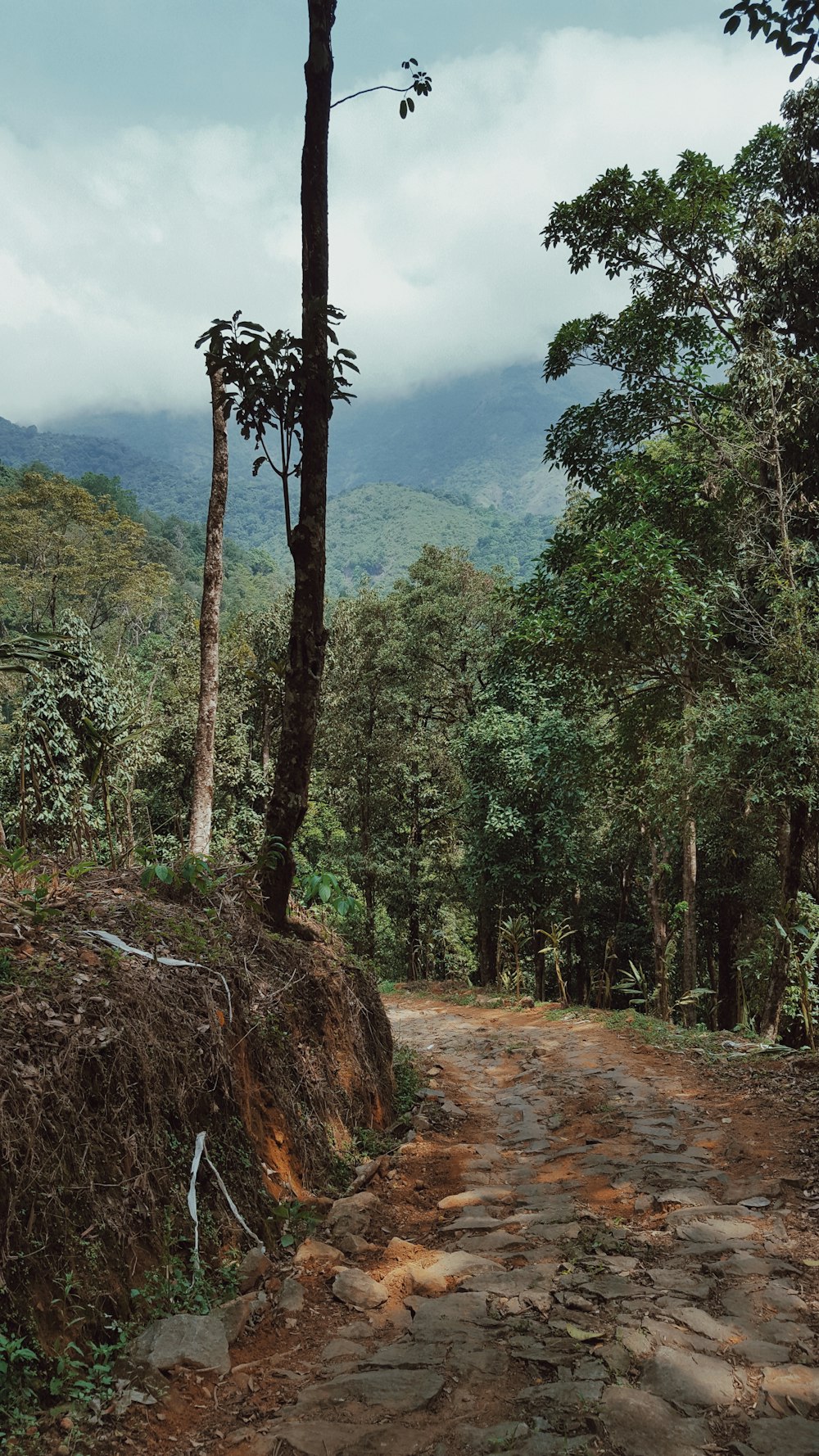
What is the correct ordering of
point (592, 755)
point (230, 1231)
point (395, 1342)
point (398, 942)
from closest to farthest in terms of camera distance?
1. point (395, 1342)
2. point (230, 1231)
3. point (592, 755)
4. point (398, 942)

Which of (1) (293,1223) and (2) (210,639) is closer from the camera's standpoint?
(1) (293,1223)

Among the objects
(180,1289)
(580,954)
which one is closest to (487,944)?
(580,954)

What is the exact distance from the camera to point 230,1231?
3.59 metres

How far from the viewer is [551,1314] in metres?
3.14

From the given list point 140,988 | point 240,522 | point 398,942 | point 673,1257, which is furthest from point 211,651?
point 240,522

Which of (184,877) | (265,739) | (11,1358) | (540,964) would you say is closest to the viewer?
(11,1358)

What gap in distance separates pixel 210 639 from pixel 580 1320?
26.8 ft

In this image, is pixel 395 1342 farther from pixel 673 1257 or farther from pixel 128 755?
pixel 128 755

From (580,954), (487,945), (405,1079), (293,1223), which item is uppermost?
(293,1223)

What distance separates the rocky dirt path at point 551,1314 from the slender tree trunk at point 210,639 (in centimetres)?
554

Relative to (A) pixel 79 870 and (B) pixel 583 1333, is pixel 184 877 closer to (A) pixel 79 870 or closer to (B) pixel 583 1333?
(A) pixel 79 870

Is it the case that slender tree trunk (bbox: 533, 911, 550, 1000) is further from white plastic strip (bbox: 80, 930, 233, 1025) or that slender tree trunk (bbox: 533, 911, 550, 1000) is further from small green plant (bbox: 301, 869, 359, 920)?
white plastic strip (bbox: 80, 930, 233, 1025)

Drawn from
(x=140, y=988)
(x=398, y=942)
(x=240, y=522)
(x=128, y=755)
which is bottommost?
(x=398, y=942)

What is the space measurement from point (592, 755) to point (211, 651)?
582 centimetres
